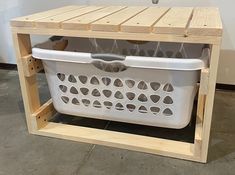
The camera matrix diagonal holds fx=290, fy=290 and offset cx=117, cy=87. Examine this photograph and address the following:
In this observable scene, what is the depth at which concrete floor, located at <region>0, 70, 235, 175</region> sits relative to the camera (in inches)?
30.7

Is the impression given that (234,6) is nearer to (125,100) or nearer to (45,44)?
(125,100)

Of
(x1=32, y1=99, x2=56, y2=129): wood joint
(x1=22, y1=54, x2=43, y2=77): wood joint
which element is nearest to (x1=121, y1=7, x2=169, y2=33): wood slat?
(x1=22, y1=54, x2=43, y2=77): wood joint

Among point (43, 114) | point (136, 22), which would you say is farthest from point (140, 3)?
point (43, 114)

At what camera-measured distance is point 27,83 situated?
90 cm

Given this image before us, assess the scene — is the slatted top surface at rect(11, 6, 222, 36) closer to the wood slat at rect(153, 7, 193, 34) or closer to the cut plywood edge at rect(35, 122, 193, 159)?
the wood slat at rect(153, 7, 193, 34)

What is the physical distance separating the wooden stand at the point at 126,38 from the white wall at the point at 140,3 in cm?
28

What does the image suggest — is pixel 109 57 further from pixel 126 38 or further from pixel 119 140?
pixel 119 140

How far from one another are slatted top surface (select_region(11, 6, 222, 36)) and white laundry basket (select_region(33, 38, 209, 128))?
78 mm

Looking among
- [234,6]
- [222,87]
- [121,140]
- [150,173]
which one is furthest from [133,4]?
[150,173]

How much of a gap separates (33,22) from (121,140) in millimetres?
427

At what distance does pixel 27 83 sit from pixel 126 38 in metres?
0.36

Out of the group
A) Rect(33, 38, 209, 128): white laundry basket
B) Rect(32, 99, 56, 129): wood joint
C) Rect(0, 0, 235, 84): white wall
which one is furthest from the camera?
Rect(0, 0, 235, 84): white wall

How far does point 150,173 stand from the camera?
2.52ft

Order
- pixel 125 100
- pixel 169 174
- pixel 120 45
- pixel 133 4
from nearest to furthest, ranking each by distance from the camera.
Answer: pixel 169 174 → pixel 125 100 → pixel 120 45 → pixel 133 4
